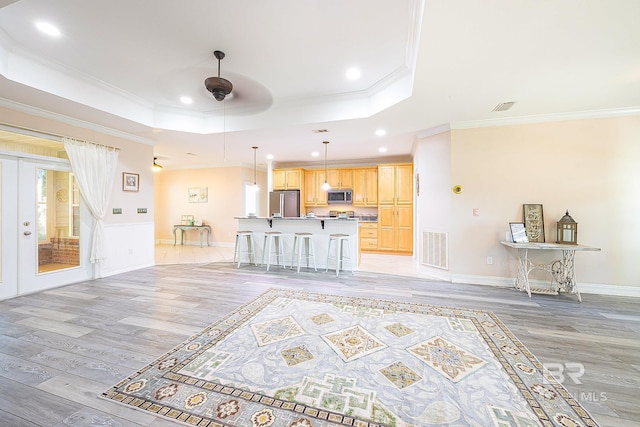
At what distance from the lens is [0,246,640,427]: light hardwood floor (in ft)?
5.18

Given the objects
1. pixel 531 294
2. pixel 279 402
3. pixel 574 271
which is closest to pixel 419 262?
pixel 531 294

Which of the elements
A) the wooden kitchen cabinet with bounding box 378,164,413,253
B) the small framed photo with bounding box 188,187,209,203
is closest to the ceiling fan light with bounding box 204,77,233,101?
the wooden kitchen cabinet with bounding box 378,164,413,253

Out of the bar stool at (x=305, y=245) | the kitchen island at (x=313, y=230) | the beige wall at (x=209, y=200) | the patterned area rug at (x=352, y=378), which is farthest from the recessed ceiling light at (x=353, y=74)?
the beige wall at (x=209, y=200)

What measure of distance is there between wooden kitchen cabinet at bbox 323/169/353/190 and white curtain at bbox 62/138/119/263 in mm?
5200

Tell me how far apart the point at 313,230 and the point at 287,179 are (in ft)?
10.1

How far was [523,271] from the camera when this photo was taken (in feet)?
12.4

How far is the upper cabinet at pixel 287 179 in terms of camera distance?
775 cm

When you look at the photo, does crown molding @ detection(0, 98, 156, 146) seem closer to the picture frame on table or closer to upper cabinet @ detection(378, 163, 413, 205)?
upper cabinet @ detection(378, 163, 413, 205)

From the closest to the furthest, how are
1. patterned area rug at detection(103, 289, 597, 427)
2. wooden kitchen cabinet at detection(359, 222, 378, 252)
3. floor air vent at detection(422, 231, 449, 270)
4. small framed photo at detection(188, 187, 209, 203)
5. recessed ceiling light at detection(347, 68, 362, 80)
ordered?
1. patterned area rug at detection(103, 289, 597, 427)
2. recessed ceiling light at detection(347, 68, 362, 80)
3. floor air vent at detection(422, 231, 449, 270)
4. wooden kitchen cabinet at detection(359, 222, 378, 252)
5. small framed photo at detection(188, 187, 209, 203)

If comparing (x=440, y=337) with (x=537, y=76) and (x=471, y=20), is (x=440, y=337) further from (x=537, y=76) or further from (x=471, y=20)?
(x=537, y=76)

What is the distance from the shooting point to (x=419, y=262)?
5066 mm

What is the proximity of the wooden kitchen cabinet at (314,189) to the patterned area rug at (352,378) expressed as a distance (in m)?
5.34

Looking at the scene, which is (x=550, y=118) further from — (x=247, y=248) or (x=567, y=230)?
(x=247, y=248)

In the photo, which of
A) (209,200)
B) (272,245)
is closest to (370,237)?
(272,245)
